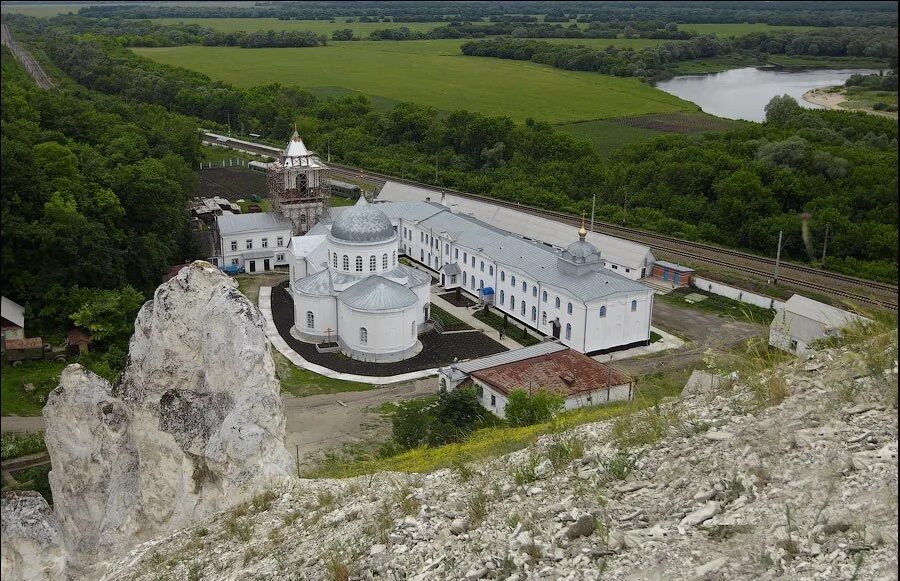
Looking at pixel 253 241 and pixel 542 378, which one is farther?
pixel 253 241

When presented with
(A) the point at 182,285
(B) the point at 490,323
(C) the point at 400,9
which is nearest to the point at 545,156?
(B) the point at 490,323

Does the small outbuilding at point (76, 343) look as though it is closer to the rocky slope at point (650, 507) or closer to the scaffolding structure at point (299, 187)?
the scaffolding structure at point (299, 187)

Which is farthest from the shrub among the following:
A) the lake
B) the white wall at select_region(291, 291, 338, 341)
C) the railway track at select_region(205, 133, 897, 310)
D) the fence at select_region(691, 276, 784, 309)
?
the lake

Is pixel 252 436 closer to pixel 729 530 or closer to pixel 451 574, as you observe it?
pixel 451 574

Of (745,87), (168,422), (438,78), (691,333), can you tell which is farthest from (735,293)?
(438,78)

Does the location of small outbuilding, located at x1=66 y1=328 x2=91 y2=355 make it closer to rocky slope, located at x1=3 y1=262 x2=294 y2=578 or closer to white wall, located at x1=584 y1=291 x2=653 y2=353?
rocky slope, located at x1=3 y1=262 x2=294 y2=578

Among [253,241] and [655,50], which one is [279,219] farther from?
[655,50]
